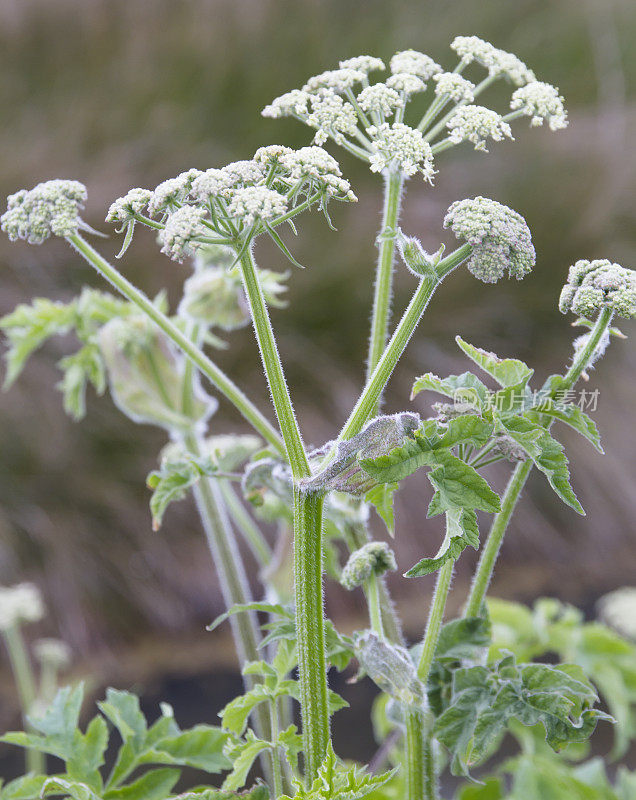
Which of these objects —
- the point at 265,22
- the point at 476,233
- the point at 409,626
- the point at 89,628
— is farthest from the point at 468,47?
the point at 265,22

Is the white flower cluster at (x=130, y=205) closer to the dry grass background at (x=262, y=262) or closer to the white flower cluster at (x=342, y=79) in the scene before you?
the white flower cluster at (x=342, y=79)

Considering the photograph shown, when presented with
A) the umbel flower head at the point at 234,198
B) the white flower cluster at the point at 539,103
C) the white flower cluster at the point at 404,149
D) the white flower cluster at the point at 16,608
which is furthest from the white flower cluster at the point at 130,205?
the white flower cluster at the point at 16,608

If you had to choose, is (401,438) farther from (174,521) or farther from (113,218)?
(174,521)

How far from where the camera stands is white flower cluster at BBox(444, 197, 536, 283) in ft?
1.46

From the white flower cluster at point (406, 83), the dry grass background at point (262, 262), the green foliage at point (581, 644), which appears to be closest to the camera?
the white flower cluster at point (406, 83)

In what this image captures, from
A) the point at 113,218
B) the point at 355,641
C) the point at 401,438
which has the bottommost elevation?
the point at 355,641

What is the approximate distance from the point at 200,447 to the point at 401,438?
0.36 m

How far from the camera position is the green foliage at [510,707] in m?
0.49

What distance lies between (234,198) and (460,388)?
16 cm

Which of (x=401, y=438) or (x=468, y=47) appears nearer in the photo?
(x=401, y=438)

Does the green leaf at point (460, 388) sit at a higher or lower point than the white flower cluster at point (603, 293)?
lower

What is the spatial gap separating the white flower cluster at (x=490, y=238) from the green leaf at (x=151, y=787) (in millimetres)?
361

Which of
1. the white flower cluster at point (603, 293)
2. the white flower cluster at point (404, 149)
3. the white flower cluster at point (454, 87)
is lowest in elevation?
the white flower cluster at point (603, 293)

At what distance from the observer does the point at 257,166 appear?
18.0 inches
